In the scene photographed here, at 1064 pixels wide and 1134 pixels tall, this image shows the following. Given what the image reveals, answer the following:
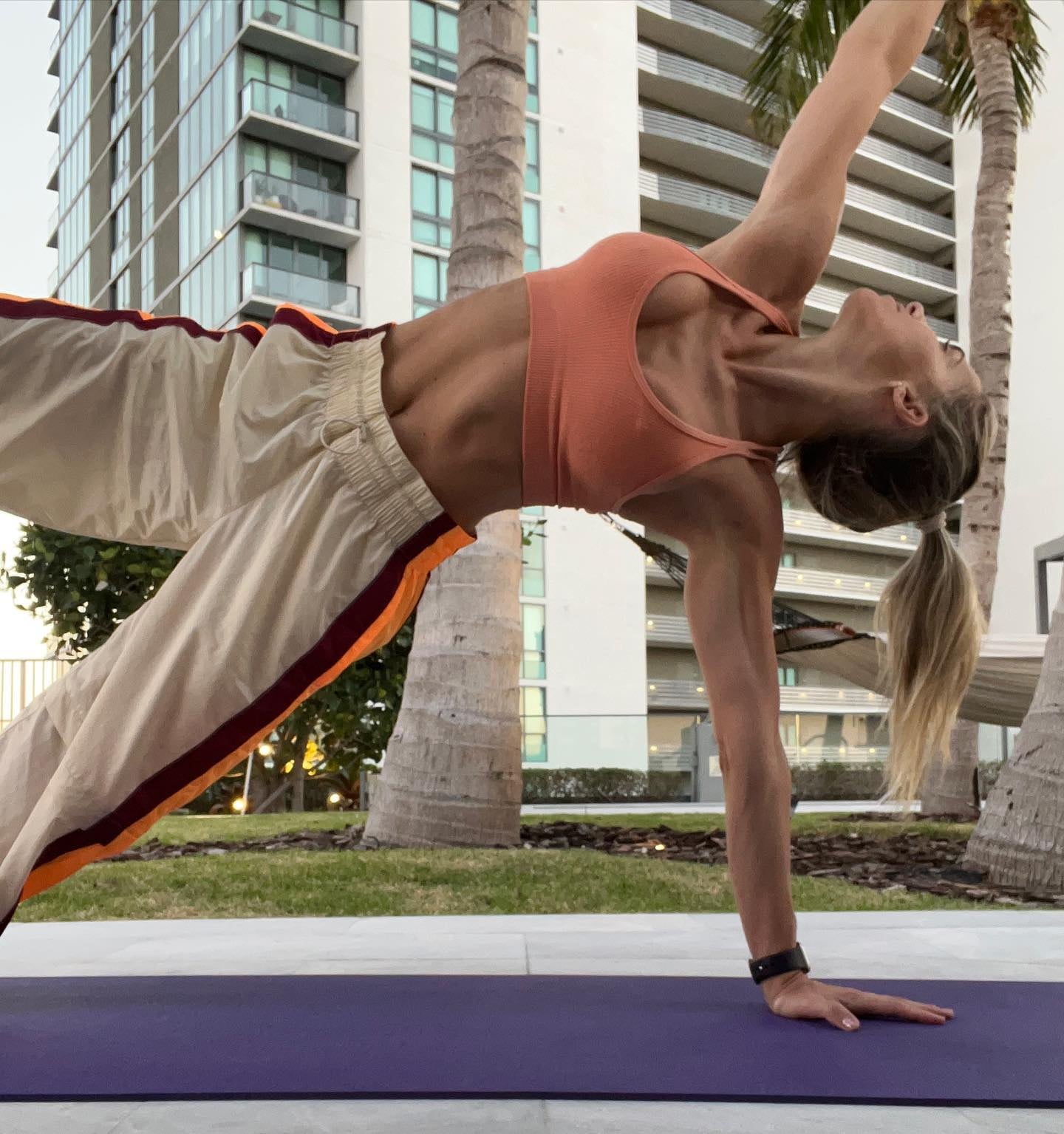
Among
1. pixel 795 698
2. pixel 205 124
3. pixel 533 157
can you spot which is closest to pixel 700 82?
pixel 533 157

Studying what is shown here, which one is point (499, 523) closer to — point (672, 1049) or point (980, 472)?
point (980, 472)

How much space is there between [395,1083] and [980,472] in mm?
1374

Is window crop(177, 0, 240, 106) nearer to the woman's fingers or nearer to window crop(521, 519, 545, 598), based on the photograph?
window crop(521, 519, 545, 598)

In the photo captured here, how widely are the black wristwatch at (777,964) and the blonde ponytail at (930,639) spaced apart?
0.53m

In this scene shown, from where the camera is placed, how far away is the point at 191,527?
5.70ft

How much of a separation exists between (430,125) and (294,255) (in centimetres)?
391

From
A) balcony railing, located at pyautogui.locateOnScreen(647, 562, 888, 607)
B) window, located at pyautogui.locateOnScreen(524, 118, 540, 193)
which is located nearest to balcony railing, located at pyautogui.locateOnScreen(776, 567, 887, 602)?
balcony railing, located at pyautogui.locateOnScreen(647, 562, 888, 607)

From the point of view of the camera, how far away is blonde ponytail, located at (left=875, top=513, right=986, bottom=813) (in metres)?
2.10

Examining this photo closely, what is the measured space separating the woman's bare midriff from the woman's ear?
25 cm

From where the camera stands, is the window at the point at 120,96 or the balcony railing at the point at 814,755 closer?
the balcony railing at the point at 814,755

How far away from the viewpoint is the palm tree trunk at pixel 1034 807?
148 inches

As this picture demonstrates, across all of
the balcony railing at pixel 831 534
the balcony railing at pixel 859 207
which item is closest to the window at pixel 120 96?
the balcony railing at pixel 859 207

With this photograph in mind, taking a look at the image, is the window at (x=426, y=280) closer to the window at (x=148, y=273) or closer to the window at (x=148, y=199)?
the window at (x=148, y=273)

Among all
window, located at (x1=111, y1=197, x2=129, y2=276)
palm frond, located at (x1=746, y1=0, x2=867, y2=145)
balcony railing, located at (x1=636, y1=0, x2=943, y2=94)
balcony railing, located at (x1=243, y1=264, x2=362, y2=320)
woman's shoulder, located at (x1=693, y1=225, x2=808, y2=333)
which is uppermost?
balcony railing, located at (x1=636, y1=0, x2=943, y2=94)
